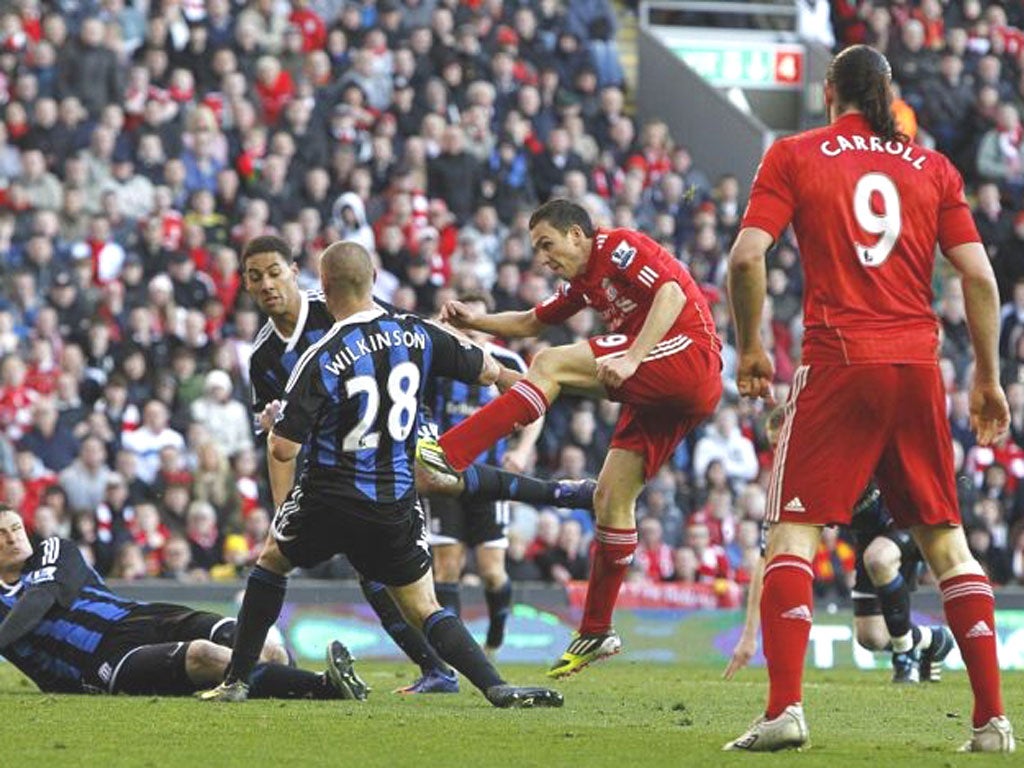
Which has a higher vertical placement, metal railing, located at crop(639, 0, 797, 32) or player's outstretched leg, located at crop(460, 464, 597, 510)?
metal railing, located at crop(639, 0, 797, 32)

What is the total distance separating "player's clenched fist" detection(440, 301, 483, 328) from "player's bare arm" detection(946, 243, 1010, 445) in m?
3.43

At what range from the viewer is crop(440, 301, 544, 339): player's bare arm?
1141cm

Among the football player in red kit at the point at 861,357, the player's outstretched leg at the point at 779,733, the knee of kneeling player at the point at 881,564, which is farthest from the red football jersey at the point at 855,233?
the knee of kneeling player at the point at 881,564

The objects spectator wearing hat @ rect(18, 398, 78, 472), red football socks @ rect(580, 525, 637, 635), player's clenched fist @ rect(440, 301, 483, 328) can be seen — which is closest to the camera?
player's clenched fist @ rect(440, 301, 483, 328)

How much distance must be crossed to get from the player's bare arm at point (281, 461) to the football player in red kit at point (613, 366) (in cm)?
70

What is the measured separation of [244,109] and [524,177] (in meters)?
3.24

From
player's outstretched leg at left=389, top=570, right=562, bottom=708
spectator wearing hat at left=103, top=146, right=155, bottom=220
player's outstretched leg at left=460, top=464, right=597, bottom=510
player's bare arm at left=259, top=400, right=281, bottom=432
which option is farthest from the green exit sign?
player's outstretched leg at left=389, top=570, right=562, bottom=708

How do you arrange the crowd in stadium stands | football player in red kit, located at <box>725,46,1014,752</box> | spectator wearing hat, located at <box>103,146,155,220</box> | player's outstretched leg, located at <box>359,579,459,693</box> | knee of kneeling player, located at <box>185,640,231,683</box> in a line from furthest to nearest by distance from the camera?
spectator wearing hat, located at <box>103,146,155,220</box>
the crowd in stadium stands
player's outstretched leg, located at <box>359,579,459,693</box>
knee of kneeling player, located at <box>185,640,231,683</box>
football player in red kit, located at <box>725,46,1014,752</box>

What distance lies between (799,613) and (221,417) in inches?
473

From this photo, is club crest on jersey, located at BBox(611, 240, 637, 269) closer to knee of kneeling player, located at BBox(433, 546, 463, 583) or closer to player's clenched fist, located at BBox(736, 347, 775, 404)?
player's clenched fist, located at BBox(736, 347, 775, 404)

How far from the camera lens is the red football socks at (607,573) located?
1150 centimetres

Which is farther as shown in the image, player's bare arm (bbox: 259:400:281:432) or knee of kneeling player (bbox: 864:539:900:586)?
knee of kneeling player (bbox: 864:539:900:586)

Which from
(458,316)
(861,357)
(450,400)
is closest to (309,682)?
(458,316)

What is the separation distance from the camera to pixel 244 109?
22.2 meters
